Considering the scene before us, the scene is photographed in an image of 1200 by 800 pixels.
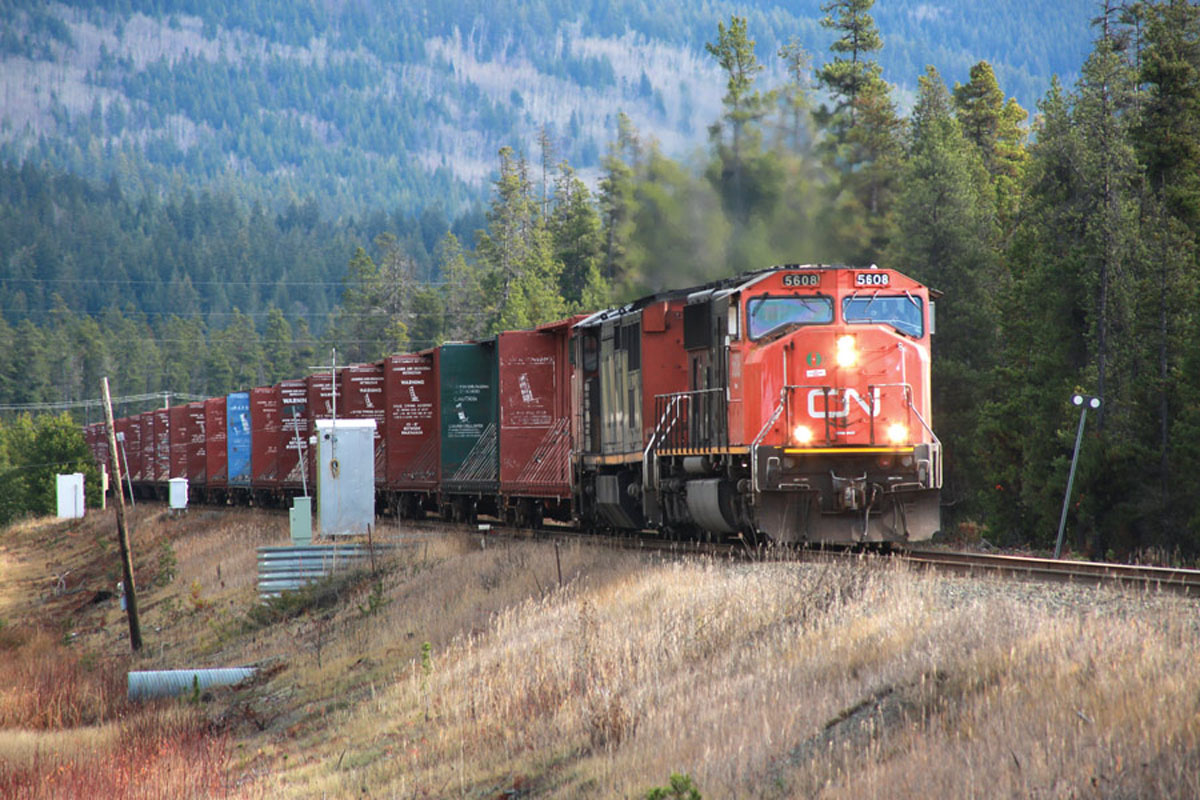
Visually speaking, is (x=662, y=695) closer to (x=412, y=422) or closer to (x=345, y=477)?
(x=345, y=477)

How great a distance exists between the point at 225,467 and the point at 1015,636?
155ft

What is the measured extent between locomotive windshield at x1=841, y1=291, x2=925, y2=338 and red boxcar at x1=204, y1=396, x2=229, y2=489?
39390 millimetres

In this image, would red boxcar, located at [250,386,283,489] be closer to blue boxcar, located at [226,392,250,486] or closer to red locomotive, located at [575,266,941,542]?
blue boxcar, located at [226,392,250,486]

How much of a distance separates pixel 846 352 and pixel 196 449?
4720cm

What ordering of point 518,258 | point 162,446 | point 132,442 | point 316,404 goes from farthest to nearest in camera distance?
point 518,258
point 132,442
point 162,446
point 316,404

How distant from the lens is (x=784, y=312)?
1680 cm

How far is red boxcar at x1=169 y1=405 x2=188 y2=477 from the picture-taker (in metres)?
61.0

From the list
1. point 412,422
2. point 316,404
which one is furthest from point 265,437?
point 412,422

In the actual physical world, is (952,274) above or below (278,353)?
below

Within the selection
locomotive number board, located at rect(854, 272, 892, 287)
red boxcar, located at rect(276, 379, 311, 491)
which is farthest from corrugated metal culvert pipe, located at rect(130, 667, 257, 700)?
red boxcar, located at rect(276, 379, 311, 491)

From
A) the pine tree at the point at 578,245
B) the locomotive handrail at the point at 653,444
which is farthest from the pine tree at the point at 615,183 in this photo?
the locomotive handrail at the point at 653,444

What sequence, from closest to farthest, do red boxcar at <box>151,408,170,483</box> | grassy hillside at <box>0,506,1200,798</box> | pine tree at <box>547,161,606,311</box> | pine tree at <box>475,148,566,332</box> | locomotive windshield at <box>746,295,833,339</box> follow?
grassy hillside at <box>0,506,1200,798</box>
locomotive windshield at <box>746,295,833,339</box>
red boxcar at <box>151,408,170,483</box>
pine tree at <box>475,148,566,332</box>
pine tree at <box>547,161,606,311</box>

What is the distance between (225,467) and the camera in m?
52.3

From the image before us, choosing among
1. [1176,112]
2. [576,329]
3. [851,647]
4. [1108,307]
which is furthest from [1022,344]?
[851,647]
